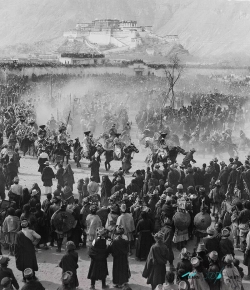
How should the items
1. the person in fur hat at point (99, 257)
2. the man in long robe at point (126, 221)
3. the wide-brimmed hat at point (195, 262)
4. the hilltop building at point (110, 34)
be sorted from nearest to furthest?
the wide-brimmed hat at point (195, 262), the person in fur hat at point (99, 257), the man in long robe at point (126, 221), the hilltop building at point (110, 34)

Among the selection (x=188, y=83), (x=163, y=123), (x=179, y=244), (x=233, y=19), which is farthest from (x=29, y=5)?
(x=179, y=244)

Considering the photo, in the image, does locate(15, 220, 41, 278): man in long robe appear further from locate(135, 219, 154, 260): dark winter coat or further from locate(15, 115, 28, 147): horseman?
locate(15, 115, 28, 147): horseman

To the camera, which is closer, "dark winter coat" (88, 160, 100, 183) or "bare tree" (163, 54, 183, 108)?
"dark winter coat" (88, 160, 100, 183)

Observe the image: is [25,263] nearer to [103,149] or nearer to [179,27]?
[103,149]

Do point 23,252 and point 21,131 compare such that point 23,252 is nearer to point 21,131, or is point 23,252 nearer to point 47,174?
point 47,174

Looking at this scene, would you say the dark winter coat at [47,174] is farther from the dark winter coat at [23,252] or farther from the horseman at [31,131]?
the horseman at [31,131]

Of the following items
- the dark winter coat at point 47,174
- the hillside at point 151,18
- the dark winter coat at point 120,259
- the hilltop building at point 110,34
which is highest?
the hillside at point 151,18

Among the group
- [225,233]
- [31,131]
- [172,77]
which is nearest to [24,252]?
[225,233]

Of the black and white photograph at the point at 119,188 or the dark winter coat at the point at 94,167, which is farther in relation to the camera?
the dark winter coat at the point at 94,167

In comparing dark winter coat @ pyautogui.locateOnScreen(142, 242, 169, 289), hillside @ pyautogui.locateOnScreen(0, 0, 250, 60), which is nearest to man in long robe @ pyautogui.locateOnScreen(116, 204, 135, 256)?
dark winter coat @ pyautogui.locateOnScreen(142, 242, 169, 289)

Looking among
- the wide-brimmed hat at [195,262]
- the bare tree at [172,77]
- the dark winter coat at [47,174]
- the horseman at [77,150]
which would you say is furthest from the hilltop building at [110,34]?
the wide-brimmed hat at [195,262]
